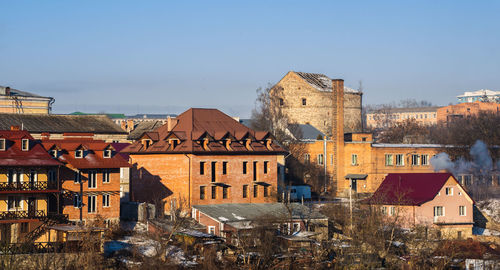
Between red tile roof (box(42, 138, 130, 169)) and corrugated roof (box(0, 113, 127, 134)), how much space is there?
23.1 m

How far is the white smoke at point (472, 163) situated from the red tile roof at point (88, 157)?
105 feet

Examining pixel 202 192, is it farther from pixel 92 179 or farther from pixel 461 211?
pixel 461 211

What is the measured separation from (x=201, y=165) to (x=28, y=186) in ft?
43.8

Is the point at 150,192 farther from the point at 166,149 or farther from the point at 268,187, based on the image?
the point at 268,187

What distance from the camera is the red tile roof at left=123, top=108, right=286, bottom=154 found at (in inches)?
2231

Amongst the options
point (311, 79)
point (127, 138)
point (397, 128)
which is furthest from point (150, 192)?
point (397, 128)

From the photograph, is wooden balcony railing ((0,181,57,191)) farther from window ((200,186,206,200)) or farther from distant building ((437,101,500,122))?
distant building ((437,101,500,122))

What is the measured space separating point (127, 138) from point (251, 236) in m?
37.9

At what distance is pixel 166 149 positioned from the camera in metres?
56.5

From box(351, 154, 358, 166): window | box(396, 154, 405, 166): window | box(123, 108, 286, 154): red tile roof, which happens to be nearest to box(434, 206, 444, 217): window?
box(123, 108, 286, 154): red tile roof

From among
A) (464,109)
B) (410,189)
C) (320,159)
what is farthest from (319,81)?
(464,109)

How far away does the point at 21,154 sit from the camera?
4781 centimetres

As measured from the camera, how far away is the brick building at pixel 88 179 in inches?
1951

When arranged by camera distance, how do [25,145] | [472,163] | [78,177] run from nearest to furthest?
[25,145] → [78,177] → [472,163]
